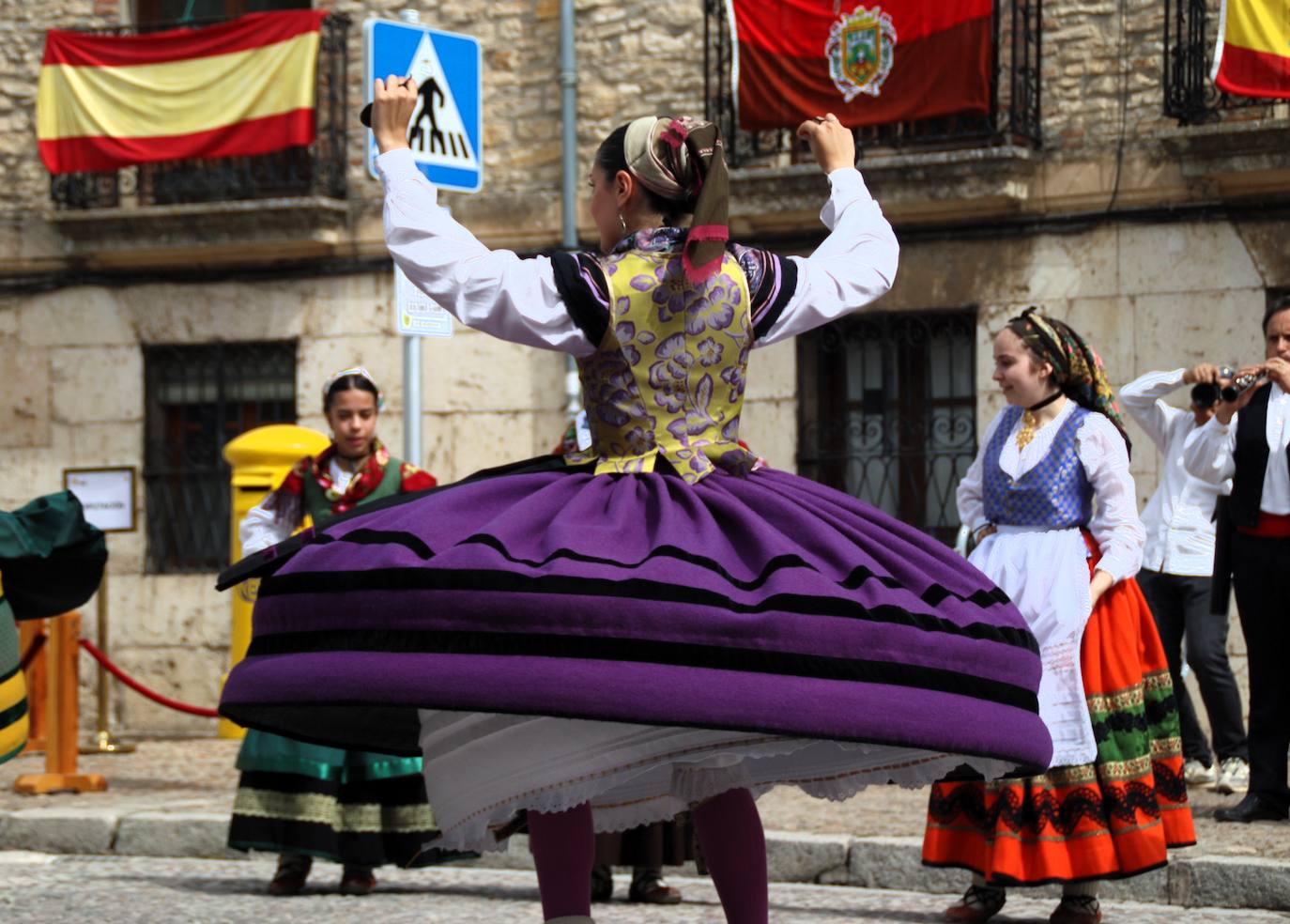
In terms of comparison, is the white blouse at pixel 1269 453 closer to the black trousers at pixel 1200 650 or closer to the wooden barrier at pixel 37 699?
the black trousers at pixel 1200 650

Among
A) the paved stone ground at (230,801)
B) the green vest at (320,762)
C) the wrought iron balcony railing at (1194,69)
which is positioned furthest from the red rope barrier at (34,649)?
the wrought iron balcony railing at (1194,69)

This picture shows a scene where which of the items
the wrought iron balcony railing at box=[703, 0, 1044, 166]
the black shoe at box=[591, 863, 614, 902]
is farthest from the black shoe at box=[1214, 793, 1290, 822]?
the wrought iron balcony railing at box=[703, 0, 1044, 166]

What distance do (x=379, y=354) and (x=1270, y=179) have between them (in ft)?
19.4

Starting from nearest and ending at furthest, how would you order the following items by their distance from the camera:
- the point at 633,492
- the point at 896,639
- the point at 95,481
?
the point at 896,639, the point at 633,492, the point at 95,481

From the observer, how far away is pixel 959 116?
14.3 meters

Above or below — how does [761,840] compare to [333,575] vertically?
below

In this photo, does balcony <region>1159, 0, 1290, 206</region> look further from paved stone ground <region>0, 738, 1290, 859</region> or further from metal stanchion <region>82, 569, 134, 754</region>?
metal stanchion <region>82, 569, 134, 754</region>

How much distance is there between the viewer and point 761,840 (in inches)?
171

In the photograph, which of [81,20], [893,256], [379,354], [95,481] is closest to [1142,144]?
[379,354]

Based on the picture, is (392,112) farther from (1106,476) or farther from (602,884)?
(602,884)

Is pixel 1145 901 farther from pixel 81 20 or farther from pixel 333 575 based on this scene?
pixel 81 20

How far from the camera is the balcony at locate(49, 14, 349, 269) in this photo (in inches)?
614

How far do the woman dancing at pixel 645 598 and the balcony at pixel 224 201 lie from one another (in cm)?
1116

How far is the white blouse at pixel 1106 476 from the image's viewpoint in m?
7.07
